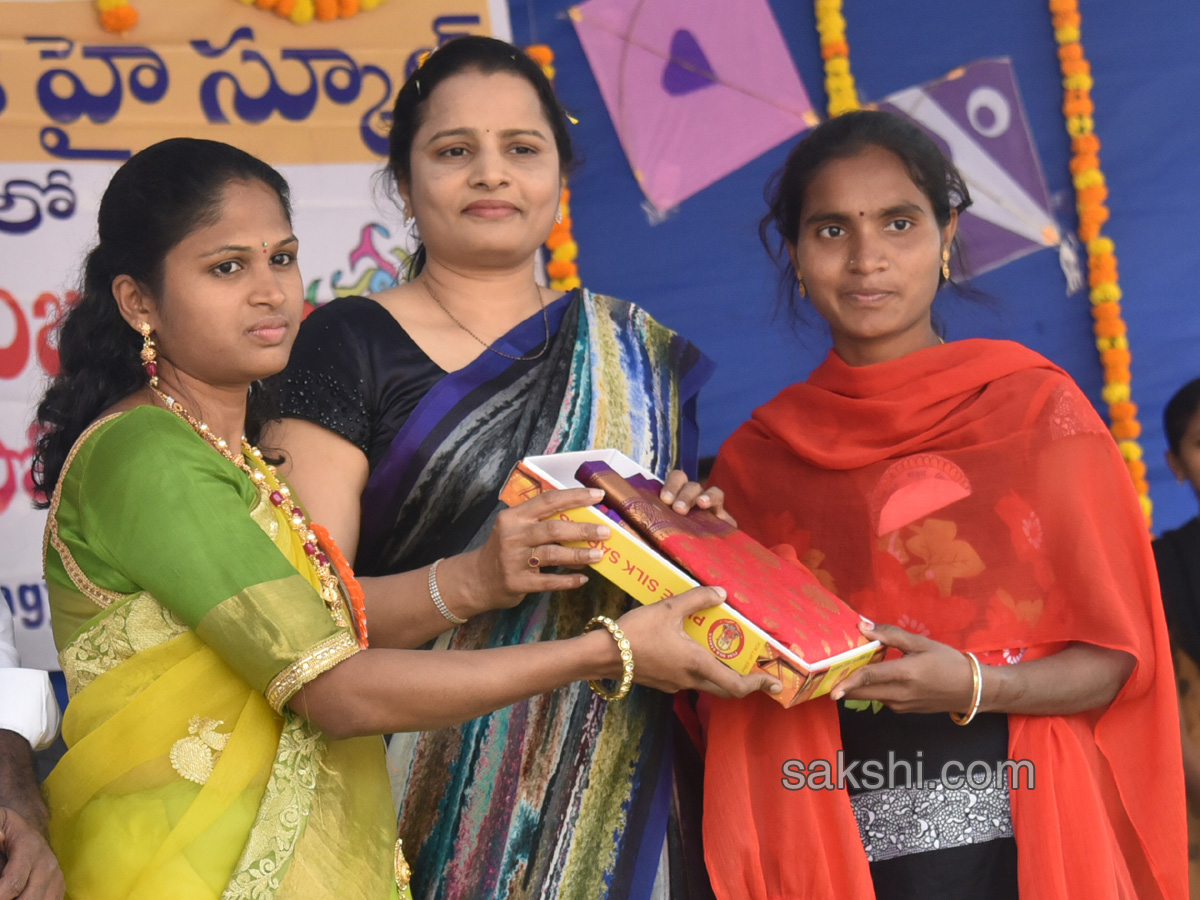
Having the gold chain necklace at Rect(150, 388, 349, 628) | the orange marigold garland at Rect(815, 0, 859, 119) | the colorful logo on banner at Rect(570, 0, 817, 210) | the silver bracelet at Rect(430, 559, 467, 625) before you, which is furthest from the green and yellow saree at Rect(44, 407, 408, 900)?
the orange marigold garland at Rect(815, 0, 859, 119)

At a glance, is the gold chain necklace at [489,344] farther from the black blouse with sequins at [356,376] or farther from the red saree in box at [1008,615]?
the red saree in box at [1008,615]

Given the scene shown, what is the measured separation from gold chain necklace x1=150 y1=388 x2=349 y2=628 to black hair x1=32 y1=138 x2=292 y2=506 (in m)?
0.08

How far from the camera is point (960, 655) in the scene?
70.7 inches

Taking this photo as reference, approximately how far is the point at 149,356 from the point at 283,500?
0.87ft

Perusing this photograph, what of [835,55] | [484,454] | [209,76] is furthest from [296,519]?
[835,55]

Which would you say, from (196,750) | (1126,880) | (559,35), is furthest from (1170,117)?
(196,750)

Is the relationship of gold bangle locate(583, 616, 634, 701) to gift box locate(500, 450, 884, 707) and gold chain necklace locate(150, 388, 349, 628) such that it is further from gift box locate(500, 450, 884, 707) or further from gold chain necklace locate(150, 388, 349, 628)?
gold chain necklace locate(150, 388, 349, 628)

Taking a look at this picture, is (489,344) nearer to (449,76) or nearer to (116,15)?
(449,76)

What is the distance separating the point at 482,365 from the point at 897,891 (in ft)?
3.53

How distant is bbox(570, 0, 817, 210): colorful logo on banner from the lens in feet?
→ 11.6

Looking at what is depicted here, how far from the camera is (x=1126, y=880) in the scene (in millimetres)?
1885

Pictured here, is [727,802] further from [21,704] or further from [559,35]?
[559,35]

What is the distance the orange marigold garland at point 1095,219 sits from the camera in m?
3.62

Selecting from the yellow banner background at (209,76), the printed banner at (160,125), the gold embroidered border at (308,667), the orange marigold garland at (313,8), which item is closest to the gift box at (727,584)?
the gold embroidered border at (308,667)
